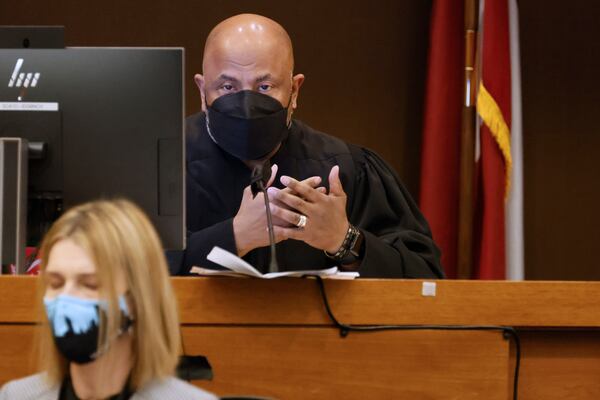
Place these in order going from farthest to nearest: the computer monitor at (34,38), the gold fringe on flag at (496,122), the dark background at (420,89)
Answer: the dark background at (420,89) < the gold fringe on flag at (496,122) < the computer monitor at (34,38)

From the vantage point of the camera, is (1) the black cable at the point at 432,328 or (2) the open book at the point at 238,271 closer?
(2) the open book at the point at 238,271

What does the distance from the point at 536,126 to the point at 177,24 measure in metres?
1.82

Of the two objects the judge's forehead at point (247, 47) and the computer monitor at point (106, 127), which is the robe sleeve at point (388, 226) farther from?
the computer monitor at point (106, 127)

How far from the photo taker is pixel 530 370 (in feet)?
7.68

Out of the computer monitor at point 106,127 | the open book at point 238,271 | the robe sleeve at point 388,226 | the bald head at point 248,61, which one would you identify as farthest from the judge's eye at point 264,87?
the open book at point 238,271

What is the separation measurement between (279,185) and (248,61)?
0.40m

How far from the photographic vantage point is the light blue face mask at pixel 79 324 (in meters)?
1.46

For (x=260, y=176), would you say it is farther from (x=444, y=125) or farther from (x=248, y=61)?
(x=444, y=125)

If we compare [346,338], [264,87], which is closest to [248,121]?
[264,87]

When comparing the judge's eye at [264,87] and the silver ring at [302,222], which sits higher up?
the judge's eye at [264,87]

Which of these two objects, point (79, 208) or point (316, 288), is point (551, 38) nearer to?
point (316, 288)

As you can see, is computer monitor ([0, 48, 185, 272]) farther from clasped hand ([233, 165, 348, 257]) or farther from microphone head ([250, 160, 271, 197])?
clasped hand ([233, 165, 348, 257])

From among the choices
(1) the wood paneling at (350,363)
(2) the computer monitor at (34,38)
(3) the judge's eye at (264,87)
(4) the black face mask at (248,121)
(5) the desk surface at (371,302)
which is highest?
(2) the computer monitor at (34,38)

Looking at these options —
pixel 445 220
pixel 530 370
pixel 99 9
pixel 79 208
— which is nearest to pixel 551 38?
pixel 445 220
